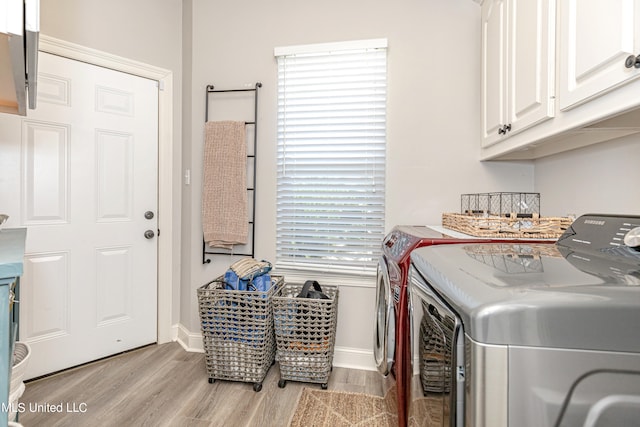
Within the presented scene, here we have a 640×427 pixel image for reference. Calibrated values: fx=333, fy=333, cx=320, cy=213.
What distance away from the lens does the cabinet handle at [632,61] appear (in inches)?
33.4

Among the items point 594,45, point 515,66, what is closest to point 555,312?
point 594,45

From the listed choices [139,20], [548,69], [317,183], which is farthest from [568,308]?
[139,20]

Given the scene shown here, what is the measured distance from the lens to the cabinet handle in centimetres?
85

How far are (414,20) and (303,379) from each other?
243 cm

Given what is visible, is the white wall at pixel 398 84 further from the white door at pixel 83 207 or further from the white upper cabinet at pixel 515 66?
the white door at pixel 83 207

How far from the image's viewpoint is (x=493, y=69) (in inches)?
73.3

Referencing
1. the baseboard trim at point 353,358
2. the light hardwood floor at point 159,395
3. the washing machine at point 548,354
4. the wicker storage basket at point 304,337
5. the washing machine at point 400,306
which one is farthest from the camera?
the baseboard trim at point 353,358

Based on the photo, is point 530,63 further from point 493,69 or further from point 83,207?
point 83,207

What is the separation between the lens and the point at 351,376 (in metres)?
2.20

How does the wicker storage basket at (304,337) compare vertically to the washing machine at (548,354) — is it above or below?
below

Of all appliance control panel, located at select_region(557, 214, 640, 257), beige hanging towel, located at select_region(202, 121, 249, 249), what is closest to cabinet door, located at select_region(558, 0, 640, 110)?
appliance control panel, located at select_region(557, 214, 640, 257)

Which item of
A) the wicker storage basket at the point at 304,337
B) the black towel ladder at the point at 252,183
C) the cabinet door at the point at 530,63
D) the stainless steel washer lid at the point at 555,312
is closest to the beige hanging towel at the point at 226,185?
the black towel ladder at the point at 252,183

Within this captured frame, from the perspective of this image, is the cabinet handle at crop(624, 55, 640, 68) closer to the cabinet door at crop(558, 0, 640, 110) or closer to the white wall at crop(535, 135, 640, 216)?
the cabinet door at crop(558, 0, 640, 110)

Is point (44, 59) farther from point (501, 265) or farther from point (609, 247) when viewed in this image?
point (609, 247)
